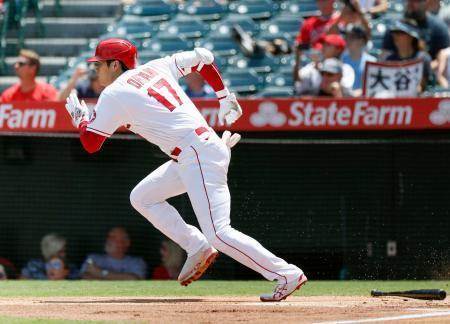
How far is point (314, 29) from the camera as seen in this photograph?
12.2 m

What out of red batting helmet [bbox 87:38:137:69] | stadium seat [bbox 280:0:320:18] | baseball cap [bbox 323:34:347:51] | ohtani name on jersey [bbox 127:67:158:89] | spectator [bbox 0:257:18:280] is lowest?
spectator [bbox 0:257:18:280]

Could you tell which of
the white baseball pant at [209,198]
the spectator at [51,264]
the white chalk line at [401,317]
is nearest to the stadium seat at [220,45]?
the spectator at [51,264]

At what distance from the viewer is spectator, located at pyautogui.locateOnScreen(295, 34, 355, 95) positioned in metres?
11.0

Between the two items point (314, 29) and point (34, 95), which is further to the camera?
point (314, 29)

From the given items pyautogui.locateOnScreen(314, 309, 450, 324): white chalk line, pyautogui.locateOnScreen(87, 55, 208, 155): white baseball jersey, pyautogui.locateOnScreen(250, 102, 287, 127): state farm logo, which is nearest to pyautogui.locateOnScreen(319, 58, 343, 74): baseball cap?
pyautogui.locateOnScreen(250, 102, 287, 127): state farm logo

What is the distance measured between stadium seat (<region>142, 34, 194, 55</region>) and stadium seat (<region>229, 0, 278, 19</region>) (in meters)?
0.94

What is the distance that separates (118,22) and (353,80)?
4.29 m

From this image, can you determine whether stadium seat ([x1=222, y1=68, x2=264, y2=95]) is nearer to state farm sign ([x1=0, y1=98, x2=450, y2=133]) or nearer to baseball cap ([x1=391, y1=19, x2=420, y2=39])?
baseball cap ([x1=391, y1=19, x2=420, y2=39])

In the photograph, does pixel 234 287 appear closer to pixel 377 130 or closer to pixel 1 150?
pixel 377 130

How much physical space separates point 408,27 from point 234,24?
2.66m

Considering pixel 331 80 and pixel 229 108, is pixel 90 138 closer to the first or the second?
pixel 229 108

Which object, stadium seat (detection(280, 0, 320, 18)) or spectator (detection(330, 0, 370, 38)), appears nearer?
spectator (detection(330, 0, 370, 38))

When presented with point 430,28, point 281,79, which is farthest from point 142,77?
point 430,28

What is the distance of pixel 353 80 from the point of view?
11203 millimetres
